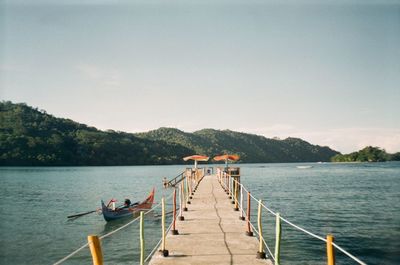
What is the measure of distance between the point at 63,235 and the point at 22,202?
23626 millimetres

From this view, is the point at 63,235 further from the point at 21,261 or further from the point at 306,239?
the point at 306,239

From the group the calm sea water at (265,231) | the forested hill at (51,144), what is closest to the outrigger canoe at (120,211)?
the calm sea water at (265,231)

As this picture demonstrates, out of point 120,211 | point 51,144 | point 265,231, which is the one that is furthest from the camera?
point 51,144

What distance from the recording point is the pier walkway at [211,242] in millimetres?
8453

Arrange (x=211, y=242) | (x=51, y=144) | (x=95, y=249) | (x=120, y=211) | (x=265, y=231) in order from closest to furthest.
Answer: (x=95, y=249), (x=211, y=242), (x=265, y=231), (x=120, y=211), (x=51, y=144)

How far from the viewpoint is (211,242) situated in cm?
1009

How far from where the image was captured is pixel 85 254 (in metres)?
18.9

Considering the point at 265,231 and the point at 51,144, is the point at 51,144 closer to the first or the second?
the point at 51,144

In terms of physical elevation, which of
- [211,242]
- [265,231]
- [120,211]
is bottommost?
[265,231]

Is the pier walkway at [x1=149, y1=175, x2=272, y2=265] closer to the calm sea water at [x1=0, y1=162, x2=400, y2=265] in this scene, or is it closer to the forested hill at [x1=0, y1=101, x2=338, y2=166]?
the calm sea water at [x1=0, y1=162, x2=400, y2=265]

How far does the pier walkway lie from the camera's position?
27.7 ft

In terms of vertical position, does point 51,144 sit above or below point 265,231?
above

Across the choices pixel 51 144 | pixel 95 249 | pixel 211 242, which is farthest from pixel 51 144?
pixel 95 249

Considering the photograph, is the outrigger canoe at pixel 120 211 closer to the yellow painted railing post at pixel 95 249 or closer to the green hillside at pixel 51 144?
the yellow painted railing post at pixel 95 249
